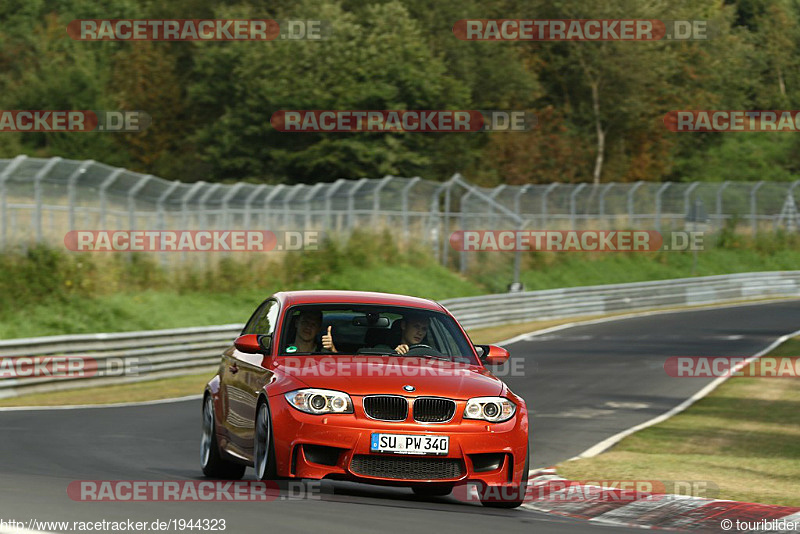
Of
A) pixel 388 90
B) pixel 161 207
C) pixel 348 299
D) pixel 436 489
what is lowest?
pixel 436 489

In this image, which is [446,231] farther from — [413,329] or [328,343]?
[328,343]

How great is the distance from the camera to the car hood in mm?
8977

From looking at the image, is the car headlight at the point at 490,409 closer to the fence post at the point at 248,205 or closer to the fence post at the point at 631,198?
the fence post at the point at 248,205

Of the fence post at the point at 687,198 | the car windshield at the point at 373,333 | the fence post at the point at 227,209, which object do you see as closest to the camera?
the car windshield at the point at 373,333

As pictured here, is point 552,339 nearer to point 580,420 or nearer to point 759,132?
point 580,420

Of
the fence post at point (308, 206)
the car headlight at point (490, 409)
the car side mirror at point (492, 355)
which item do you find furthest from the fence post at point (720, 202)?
the car headlight at point (490, 409)

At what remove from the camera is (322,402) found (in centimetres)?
888

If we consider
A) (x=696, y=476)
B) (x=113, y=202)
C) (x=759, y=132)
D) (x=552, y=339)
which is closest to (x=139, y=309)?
(x=113, y=202)

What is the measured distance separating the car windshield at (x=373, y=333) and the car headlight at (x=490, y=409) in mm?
821

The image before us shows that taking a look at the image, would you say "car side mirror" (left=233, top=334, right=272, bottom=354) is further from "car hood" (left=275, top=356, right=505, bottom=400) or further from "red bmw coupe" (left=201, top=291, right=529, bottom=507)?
"car hood" (left=275, top=356, right=505, bottom=400)

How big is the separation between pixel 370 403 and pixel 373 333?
126 cm

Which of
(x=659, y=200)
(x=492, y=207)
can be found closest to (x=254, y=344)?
(x=492, y=207)

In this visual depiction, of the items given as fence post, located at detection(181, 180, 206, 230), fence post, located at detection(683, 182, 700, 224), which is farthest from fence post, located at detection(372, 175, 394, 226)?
fence post, located at detection(683, 182, 700, 224)

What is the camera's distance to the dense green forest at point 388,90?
192 feet
